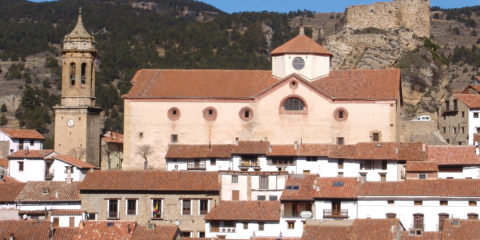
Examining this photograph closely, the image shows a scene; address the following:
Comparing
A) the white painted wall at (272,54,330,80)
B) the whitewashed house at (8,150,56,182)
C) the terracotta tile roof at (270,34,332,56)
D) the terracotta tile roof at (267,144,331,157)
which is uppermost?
the terracotta tile roof at (270,34,332,56)

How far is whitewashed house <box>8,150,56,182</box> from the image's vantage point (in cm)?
7932

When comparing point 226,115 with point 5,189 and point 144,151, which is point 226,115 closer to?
point 144,151

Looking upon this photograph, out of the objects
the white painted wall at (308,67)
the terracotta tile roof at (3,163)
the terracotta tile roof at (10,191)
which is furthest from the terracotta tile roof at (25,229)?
the white painted wall at (308,67)

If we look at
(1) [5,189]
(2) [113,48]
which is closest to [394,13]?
(1) [5,189]

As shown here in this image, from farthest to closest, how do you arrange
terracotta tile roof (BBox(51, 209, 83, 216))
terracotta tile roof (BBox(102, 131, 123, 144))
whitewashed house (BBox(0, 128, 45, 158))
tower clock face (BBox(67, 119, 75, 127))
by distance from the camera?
1. whitewashed house (BBox(0, 128, 45, 158))
2. terracotta tile roof (BBox(102, 131, 123, 144))
3. tower clock face (BBox(67, 119, 75, 127))
4. terracotta tile roof (BBox(51, 209, 83, 216))

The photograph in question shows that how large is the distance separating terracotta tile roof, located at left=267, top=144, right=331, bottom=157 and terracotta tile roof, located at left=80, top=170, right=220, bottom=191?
6.93m

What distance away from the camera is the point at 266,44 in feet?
551

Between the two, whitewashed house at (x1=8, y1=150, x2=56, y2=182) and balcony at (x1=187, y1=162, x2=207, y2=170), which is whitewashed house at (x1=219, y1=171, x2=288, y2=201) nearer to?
balcony at (x1=187, y1=162, x2=207, y2=170)

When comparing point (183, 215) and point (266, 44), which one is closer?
point (183, 215)

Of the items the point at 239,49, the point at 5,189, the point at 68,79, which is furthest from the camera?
the point at 239,49

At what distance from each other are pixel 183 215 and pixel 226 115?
1509 cm

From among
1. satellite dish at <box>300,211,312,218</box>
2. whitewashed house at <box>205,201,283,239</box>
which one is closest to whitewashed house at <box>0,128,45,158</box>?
whitewashed house at <box>205,201,283,239</box>

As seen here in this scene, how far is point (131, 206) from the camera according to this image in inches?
2726

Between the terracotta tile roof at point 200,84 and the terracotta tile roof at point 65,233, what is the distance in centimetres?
2219
